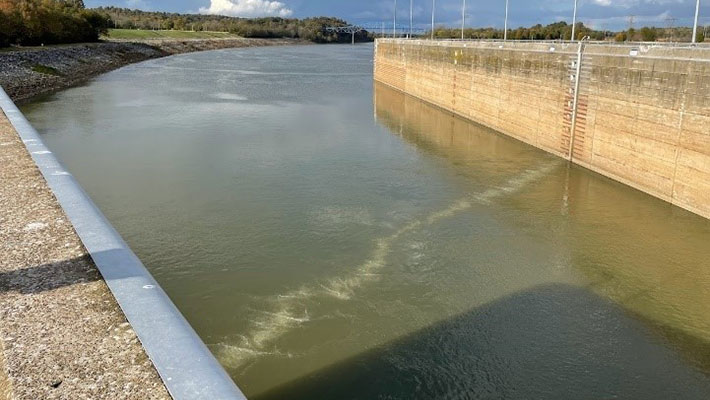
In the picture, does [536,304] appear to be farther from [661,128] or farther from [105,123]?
[105,123]

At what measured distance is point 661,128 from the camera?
14539mm

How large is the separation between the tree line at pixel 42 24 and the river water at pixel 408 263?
28.9 m

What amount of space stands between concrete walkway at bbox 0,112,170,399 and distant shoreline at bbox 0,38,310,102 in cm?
2694

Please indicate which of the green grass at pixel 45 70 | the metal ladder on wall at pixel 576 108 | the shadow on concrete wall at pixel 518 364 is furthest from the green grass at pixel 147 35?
the shadow on concrete wall at pixel 518 364

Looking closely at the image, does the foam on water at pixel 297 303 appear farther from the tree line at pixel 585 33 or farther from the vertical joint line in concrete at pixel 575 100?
the tree line at pixel 585 33

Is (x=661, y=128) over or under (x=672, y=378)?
over

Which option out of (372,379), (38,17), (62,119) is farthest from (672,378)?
(38,17)

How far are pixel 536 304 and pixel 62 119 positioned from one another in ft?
70.5

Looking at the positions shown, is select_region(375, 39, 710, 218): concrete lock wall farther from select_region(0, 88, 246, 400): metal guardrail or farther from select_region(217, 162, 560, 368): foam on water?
select_region(0, 88, 246, 400): metal guardrail

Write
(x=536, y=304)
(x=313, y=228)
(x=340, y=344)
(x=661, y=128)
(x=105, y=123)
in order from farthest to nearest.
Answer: (x=105, y=123) < (x=661, y=128) < (x=313, y=228) < (x=536, y=304) < (x=340, y=344)

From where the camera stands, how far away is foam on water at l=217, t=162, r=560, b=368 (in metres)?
7.55

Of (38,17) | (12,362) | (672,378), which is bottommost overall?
(672,378)

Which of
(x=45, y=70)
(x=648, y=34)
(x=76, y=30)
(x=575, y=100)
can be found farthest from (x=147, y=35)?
(x=575, y=100)

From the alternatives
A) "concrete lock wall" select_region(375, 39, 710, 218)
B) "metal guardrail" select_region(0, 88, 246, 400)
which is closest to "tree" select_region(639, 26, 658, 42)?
"concrete lock wall" select_region(375, 39, 710, 218)
